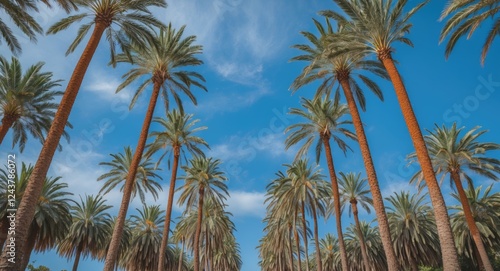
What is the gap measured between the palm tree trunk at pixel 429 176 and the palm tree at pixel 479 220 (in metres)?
24.7

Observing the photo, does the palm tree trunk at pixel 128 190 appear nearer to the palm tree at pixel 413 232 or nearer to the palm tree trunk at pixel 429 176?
the palm tree trunk at pixel 429 176

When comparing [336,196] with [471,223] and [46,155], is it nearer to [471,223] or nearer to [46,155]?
[471,223]

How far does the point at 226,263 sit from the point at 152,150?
45.2 m

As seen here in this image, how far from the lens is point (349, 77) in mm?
22984

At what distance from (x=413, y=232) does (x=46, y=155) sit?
4023 centimetres

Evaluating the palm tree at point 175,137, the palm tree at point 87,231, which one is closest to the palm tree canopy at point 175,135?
the palm tree at point 175,137

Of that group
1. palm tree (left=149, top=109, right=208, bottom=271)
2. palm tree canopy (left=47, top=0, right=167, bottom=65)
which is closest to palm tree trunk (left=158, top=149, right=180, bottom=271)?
palm tree (left=149, top=109, right=208, bottom=271)

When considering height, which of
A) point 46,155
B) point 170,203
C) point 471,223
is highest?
point 170,203

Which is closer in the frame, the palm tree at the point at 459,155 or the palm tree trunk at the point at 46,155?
the palm tree trunk at the point at 46,155

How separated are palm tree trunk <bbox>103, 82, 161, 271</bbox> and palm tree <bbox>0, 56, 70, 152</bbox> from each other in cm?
940

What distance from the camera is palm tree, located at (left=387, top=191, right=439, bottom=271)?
40.6 m

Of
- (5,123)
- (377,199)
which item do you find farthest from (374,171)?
(5,123)

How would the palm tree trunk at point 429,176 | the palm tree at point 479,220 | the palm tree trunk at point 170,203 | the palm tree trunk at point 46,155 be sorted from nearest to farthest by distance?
the palm tree trunk at point 46,155 < the palm tree trunk at point 429,176 < the palm tree trunk at point 170,203 < the palm tree at point 479,220

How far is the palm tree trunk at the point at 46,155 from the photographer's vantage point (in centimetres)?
1098
